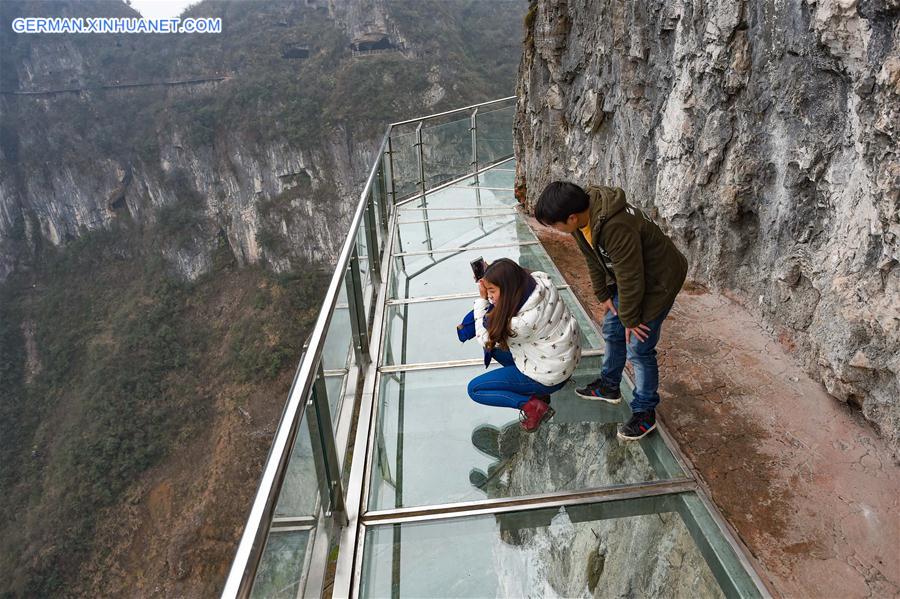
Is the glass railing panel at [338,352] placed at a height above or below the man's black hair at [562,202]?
below

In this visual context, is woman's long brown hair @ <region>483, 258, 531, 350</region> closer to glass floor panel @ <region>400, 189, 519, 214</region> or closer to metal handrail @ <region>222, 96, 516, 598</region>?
metal handrail @ <region>222, 96, 516, 598</region>

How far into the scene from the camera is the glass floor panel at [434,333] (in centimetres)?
334

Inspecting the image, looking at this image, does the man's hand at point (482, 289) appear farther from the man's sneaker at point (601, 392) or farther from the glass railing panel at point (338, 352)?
the man's sneaker at point (601, 392)

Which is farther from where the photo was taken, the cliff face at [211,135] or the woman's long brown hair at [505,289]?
the cliff face at [211,135]

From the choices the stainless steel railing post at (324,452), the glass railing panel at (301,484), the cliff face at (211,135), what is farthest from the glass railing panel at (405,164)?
the cliff face at (211,135)

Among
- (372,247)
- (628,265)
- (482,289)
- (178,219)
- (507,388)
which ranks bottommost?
(178,219)

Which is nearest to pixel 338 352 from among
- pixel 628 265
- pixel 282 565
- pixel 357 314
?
pixel 357 314

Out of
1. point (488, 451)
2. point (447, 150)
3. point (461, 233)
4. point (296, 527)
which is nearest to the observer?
point (296, 527)

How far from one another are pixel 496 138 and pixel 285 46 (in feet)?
217

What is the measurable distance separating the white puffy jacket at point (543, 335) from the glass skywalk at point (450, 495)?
0.30 meters

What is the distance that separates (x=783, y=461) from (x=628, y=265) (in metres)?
1.11

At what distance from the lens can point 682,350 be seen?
3.24 metres

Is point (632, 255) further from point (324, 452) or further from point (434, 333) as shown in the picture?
point (434, 333)

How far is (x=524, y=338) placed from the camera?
243 cm
